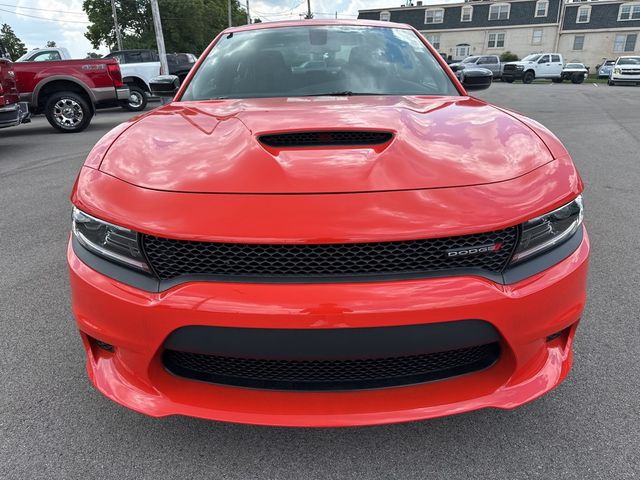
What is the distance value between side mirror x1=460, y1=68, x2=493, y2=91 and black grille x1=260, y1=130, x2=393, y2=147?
1.78 meters

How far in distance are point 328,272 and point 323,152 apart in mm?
468

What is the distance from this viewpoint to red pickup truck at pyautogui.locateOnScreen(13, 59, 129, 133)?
393 inches

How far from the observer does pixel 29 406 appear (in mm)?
2064

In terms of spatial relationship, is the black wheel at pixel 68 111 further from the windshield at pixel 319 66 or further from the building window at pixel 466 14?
the building window at pixel 466 14

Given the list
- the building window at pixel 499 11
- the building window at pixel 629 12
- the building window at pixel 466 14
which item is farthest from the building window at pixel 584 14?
the building window at pixel 466 14

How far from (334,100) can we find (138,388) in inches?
62.7

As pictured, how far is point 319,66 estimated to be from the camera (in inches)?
112

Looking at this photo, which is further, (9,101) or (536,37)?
(536,37)

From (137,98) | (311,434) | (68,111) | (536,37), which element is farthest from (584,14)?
(311,434)

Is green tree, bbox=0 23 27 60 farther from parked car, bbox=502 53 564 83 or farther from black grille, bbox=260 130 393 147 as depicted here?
black grille, bbox=260 130 393 147

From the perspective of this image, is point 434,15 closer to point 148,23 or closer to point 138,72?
point 148,23

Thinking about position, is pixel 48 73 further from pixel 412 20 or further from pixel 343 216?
pixel 412 20

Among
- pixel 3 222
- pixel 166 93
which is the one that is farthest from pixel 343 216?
pixel 3 222

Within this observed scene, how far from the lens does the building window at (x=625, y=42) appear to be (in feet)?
155
